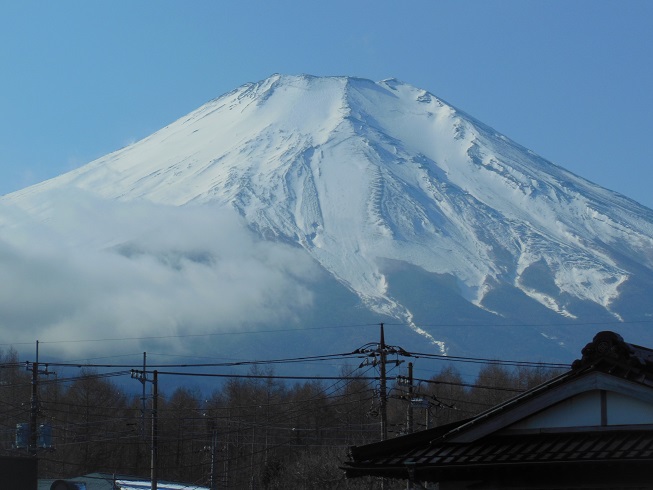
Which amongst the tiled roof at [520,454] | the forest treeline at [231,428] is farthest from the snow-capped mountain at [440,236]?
the tiled roof at [520,454]

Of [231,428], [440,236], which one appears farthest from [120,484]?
[440,236]

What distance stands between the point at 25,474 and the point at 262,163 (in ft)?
597

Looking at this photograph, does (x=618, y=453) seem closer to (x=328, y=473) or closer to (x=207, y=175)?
(x=328, y=473)

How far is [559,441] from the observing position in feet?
31.9

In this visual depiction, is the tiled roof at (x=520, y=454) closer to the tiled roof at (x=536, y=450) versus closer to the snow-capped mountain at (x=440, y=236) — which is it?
the tiled roof at (x=536, y=450)

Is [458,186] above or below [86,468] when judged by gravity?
above

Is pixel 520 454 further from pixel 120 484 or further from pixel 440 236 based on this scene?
pixel 440 236

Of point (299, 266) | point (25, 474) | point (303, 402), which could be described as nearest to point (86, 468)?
point (303, 402)

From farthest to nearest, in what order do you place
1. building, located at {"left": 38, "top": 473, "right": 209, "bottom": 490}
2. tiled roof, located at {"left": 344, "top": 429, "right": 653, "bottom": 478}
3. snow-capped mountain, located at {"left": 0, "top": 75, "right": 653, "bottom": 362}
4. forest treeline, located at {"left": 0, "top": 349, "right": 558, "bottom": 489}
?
snow-capped mountain, located at {"left": 0, "top": 75, "right": 653, "bottom": 362} < forest treeline, located at {"left": 0, "top": 349, "right": 558, "bottom": 489} < building, located at {"left": 38, "top": 473, "right": 209, "bottom": 490} < tiled roof, located at {"left": 344, "top": 429, "right": 653, "bottom": 478}

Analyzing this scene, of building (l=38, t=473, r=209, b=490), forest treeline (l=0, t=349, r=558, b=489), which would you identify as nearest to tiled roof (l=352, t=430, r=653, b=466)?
building (l=38, t=473, r=209, b=490)

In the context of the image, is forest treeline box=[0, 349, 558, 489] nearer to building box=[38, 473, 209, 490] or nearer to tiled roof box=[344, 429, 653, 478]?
building box=[38, 473, 209, 490]

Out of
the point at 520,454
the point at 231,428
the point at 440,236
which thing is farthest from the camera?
the point at 440,236

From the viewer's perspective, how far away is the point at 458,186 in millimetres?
195125

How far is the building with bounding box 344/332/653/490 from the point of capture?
9320 millimetres
